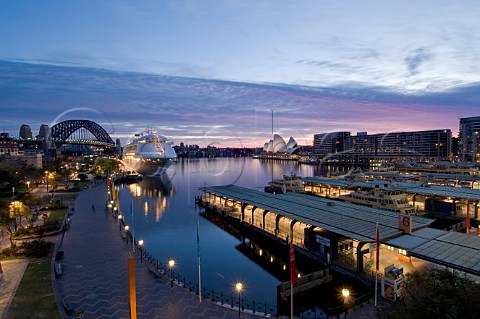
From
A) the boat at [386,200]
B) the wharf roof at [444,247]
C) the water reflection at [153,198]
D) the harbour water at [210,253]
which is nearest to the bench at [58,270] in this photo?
the harbour water at [210,253]

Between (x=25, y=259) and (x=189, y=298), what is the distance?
618 inches

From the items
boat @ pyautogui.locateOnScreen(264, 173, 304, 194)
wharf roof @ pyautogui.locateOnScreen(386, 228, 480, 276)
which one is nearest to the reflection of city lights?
boat @ pyautogui.locateOnScreen(264, 173, 304, 194)

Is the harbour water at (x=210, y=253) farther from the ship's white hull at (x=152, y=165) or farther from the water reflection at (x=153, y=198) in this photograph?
the ship's white hull at (x=152, y=165)

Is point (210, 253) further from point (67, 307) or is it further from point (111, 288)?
point (67, 307)

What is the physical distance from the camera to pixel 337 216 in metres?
32.3

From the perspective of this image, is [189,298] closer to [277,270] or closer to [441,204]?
[277,270]

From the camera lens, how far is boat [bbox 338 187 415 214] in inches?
→ 1690

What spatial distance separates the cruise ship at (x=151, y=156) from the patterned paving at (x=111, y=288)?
81.0m

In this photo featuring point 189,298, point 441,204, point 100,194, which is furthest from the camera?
point 100,194

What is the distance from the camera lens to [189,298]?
18469mm

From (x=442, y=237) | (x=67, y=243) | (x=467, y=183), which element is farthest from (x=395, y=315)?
(x=467, y=183)

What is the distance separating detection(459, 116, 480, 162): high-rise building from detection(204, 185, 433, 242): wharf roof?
152 m

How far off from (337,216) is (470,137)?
16930 centimetres

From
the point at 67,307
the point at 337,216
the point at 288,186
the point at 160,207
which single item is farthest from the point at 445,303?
the point at 288,186
